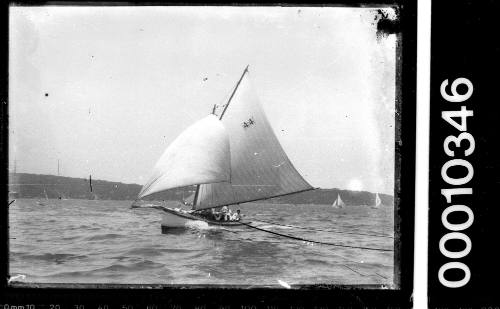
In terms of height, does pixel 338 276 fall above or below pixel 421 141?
below

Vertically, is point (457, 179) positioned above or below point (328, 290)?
above

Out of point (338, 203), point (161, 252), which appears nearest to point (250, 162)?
point (338, 203)

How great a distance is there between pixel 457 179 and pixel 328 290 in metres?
1.04

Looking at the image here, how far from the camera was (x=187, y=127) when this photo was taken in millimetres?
3096

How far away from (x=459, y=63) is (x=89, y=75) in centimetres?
232

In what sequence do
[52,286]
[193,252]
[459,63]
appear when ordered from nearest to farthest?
[459,63] < [52,286] < [193,252]

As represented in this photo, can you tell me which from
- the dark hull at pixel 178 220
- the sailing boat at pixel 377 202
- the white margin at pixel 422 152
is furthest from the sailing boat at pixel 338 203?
the white margin at pixel 422 152

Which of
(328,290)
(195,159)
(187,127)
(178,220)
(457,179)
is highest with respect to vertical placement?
(187,127)

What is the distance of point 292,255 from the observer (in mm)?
3047

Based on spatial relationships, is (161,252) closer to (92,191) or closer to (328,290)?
(92,191)

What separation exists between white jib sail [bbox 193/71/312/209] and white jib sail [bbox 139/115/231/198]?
83 mm

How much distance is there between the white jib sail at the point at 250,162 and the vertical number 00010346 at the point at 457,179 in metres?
0.92
